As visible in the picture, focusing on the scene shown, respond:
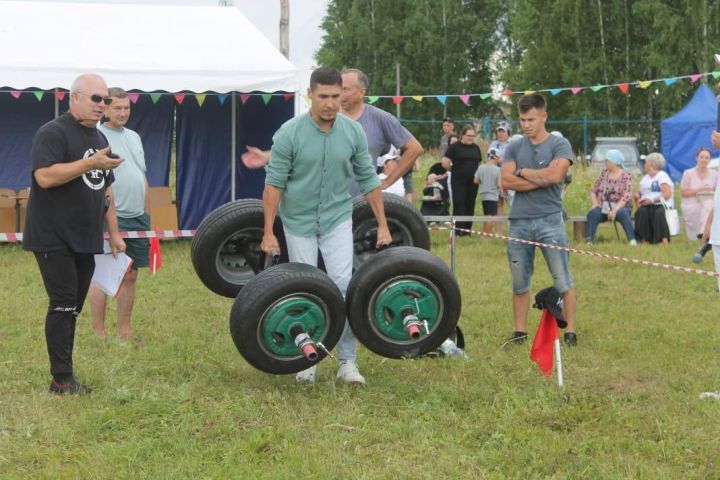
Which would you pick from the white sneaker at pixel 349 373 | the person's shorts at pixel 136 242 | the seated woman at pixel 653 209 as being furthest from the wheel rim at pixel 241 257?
the seated woman at pixel 653 209

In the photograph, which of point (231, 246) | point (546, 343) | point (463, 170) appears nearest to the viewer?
point (546, 343)

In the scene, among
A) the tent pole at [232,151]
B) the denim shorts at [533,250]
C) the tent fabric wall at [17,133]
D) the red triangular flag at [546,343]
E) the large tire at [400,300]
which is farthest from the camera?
the tent pole at [232,151]

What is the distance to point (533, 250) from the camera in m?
6.87

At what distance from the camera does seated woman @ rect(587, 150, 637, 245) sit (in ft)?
43.2

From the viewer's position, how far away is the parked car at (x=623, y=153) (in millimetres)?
25477

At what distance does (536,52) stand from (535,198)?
121 ft

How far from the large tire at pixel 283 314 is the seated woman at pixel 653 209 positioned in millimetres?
9049

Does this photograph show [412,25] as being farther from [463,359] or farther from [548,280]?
[463,359]

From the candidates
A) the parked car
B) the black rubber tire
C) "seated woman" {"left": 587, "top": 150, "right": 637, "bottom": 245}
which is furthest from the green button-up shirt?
the parked car

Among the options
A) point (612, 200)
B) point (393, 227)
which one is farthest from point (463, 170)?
point (393, 227)

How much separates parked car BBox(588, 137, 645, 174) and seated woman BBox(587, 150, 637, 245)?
1154 cm

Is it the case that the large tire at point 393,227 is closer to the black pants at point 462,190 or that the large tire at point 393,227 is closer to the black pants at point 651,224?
the black pants at point 651,224

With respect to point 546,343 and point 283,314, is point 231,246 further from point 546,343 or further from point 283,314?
point 546,343

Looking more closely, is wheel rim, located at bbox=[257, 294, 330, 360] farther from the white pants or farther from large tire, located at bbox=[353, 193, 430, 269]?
large tire, located at bbox=[353, 193, 430, 269]
